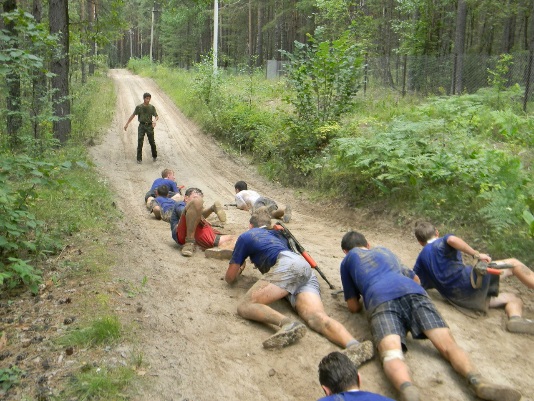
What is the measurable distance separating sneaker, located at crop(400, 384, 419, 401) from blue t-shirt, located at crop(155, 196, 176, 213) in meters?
6.76

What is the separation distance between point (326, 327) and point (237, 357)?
3.11 ft

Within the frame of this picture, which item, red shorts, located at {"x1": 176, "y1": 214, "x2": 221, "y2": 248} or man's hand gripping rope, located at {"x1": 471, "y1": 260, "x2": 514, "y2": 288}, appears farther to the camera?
red shorts, located at {"x1": 176, "y1": 214, "x2": 221, "y2": 248}

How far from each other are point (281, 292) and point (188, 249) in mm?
2541

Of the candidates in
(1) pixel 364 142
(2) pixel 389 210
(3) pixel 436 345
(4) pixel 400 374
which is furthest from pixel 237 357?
(1) pixel 364 142

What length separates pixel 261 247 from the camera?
5.91m

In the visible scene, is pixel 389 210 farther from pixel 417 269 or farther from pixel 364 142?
pixel 417 269

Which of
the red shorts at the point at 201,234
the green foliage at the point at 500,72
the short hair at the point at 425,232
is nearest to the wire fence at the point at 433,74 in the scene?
the green foliage at the point at 500,72

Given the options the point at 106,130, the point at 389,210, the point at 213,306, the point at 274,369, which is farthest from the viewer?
the point at 106,130

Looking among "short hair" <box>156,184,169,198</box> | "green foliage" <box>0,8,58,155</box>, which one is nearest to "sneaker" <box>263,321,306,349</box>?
"green foliage" <box>0,8,58,155</box>

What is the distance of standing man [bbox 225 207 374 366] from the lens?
4742 mm

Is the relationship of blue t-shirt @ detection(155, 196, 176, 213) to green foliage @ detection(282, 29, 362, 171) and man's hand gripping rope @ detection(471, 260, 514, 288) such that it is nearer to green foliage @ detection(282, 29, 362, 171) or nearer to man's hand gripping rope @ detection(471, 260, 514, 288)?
green foliage @ detection(282, 29, 362, 171)

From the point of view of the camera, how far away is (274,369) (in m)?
4.48

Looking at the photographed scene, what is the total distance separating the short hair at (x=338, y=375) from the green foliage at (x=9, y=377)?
2.55 meters

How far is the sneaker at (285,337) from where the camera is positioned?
472 centimetres
